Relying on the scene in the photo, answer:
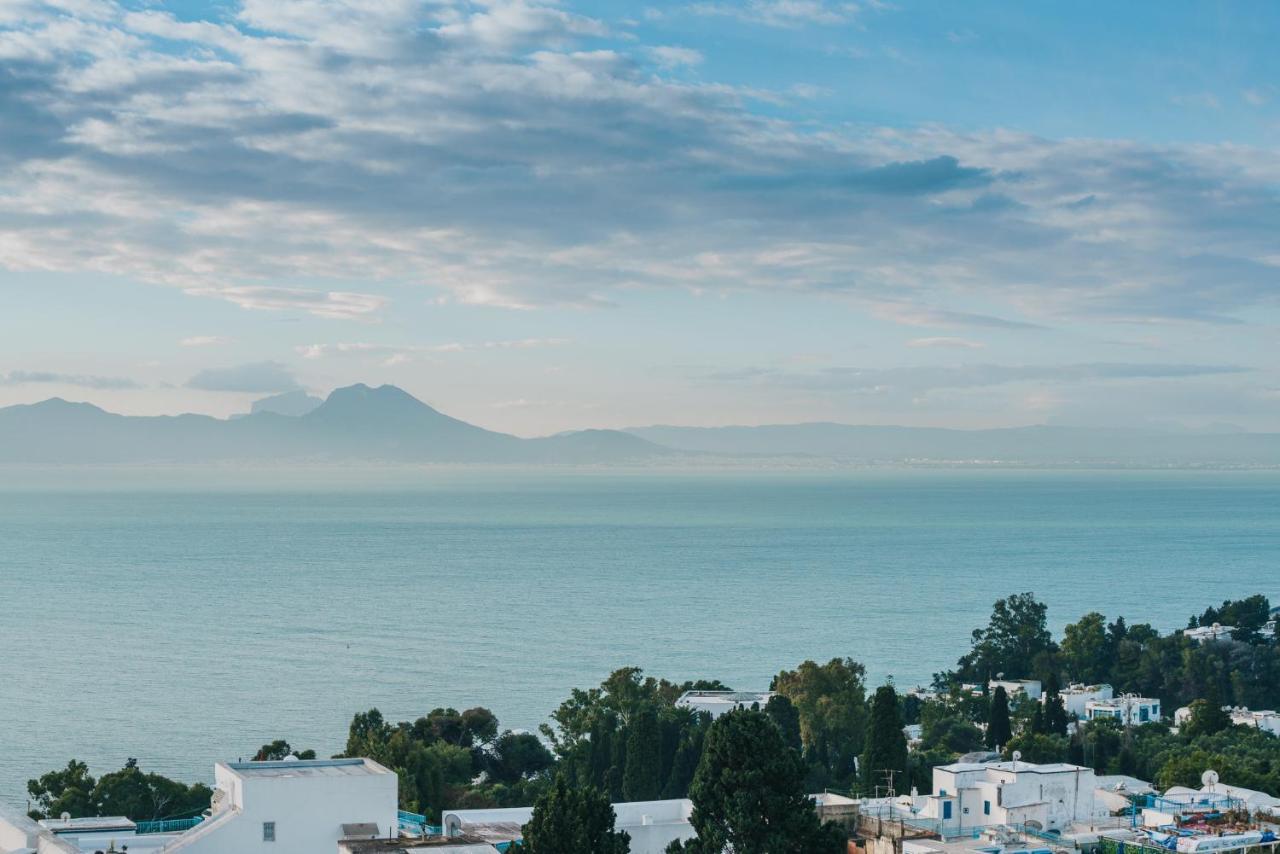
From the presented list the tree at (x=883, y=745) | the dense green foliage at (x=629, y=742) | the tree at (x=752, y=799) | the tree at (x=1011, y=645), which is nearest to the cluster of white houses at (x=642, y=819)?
the tree at (x=752, y=799)

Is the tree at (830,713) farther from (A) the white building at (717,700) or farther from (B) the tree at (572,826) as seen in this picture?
(B) the tree at (572,826)

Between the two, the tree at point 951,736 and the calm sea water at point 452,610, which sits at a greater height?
the calm sea water at point 452,610

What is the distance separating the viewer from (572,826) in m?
19.4

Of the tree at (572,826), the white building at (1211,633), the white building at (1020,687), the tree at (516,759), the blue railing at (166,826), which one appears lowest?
the tree at (516,759)

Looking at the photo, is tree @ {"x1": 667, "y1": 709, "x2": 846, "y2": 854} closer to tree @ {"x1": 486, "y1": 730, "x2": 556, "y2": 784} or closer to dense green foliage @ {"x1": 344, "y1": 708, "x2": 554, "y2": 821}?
dense green foliage @ {"x1": 344, "y1": 708, "x2": 554, "y2": 821}

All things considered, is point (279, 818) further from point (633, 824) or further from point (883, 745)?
point (883, 745)

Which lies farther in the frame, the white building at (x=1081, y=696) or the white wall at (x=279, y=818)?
the white building at (x=1081, y=696)

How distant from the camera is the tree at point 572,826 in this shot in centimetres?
1936

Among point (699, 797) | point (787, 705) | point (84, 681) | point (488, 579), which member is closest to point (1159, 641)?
point (787, 705)

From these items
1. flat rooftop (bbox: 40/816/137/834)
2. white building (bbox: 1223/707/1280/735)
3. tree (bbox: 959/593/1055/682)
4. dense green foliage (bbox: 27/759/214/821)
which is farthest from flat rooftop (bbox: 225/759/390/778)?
tree (bbox: 959/593/1055/682)

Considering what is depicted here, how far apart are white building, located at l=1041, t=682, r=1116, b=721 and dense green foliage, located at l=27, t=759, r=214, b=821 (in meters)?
36.1

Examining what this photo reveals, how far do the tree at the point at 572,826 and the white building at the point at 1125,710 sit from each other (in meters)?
44.6

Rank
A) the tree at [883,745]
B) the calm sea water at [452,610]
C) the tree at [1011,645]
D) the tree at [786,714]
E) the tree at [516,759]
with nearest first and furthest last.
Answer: the tree at [883,745]
the tree at [516,759]
the tree at [786,714]
the calm sea water at [452,610]
the tree at [1011,645]

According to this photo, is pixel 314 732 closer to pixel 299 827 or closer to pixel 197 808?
pixel 197 808
